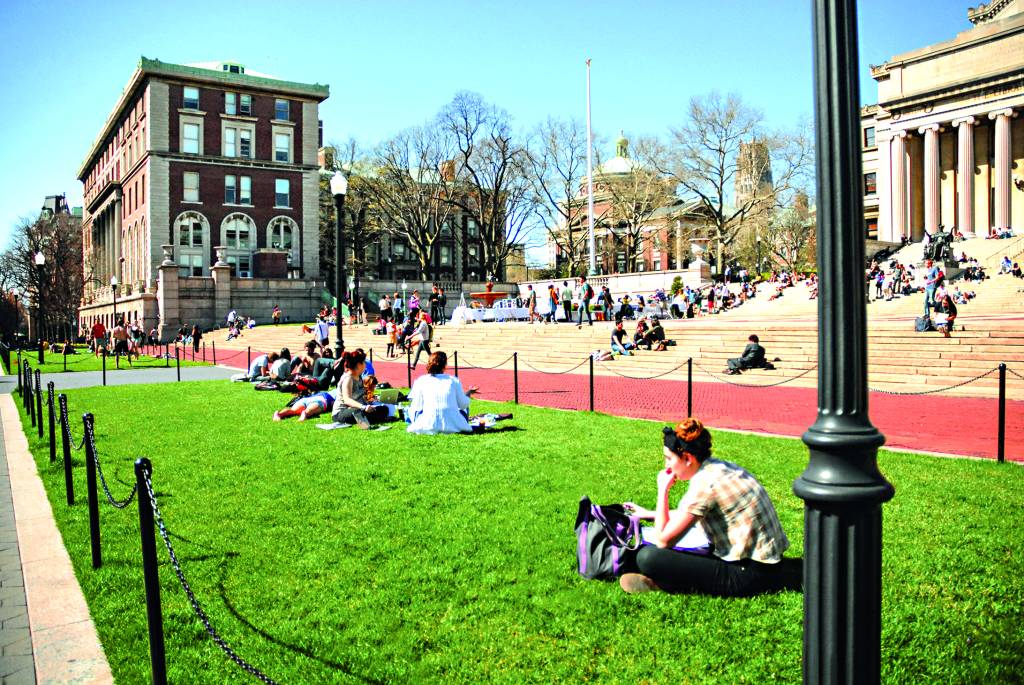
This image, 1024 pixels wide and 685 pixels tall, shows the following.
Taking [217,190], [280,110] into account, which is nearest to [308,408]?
[217,190]

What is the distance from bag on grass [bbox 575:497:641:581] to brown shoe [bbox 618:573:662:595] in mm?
143

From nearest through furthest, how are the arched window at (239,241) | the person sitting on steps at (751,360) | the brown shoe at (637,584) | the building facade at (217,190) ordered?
1. the brown shoe at (637,584)
2. the person sitting on steps at (751,360)
3. the building facade at (217,190)
4. the arched window at (239,241)

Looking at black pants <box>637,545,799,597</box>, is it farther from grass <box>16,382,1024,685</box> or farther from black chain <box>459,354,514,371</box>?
black chain <box>459,354,514,371</box>

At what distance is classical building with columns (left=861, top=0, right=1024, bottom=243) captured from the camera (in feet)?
171

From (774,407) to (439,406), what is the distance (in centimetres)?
702

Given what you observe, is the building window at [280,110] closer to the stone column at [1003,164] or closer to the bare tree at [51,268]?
the bare tree at [51,268]

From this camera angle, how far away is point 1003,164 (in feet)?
170

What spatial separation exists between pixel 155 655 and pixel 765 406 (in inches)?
504

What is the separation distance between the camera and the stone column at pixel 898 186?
58656mm

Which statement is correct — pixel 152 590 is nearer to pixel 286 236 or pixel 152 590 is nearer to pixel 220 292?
pixel 220 292

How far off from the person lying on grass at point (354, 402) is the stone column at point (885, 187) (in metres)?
57.8

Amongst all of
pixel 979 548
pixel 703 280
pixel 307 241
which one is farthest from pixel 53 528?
pixel 307 241

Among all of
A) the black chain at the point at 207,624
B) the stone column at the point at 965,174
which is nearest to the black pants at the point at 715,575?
the black chain at the point at 207,624

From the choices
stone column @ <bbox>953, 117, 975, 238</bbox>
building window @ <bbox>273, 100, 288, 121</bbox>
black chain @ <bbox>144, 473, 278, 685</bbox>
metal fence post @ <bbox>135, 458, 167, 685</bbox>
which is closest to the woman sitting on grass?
black chain @ <bbox>144, 473, 278, 685</bbox>
